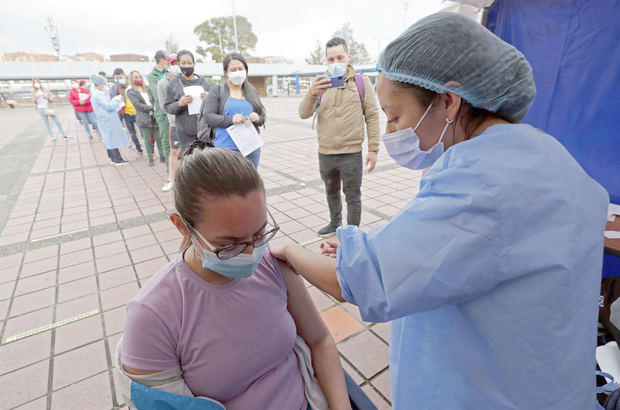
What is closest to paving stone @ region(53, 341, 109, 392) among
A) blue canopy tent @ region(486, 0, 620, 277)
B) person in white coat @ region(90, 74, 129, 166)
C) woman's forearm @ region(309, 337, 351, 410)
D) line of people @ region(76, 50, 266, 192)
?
line of people @ region(76, 50, 266, 192)

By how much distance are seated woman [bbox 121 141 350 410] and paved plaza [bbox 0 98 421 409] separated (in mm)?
973

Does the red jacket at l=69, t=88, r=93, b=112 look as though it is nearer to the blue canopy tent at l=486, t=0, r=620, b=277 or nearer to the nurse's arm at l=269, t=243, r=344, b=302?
the blue canopy tent at l=486, t=0, r=620, b=277

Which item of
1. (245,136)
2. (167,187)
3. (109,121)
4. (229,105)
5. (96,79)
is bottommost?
(167,187)

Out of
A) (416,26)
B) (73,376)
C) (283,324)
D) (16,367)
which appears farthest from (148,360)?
(16,367)

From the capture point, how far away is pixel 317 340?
1.32 metres

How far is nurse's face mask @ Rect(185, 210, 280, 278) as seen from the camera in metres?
1.07

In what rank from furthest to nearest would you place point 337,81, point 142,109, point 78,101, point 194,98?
point 78,101 → point 142,109 → point 194,98 → point 337,81

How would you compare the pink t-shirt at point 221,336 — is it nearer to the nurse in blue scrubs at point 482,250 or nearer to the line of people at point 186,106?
the nurse in blue scrubs at point 482,250

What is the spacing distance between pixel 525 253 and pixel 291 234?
9.99 feet

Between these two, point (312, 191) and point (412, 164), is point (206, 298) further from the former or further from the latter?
point (312, 191)

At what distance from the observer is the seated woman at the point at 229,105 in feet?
11.2

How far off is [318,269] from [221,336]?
0.40 m

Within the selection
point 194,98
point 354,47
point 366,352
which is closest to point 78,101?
point 194,98

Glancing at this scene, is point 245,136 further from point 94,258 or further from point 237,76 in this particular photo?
point 94,258
